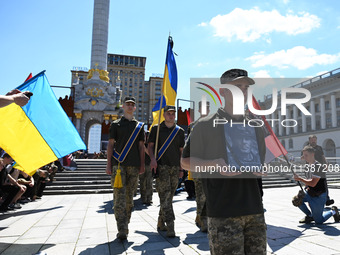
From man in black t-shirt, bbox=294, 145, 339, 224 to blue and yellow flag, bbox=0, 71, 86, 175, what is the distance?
4.80 m

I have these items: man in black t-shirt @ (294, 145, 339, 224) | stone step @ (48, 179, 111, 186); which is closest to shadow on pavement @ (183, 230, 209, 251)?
man in black t-shirt @ (294, 145, 339, 224)

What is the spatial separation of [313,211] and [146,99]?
120 metres

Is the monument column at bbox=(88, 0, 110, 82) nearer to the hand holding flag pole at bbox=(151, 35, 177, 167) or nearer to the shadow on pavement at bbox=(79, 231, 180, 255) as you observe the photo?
the hand holding flag pole at bbox=(151, 35, 177, 167)

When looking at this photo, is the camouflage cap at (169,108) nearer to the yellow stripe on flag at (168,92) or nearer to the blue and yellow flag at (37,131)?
the yellow stripe on flag at (168,92)

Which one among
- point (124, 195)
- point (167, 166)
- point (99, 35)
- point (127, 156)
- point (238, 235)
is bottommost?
point (124, 195)

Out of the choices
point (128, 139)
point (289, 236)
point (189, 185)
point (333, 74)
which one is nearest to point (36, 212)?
point (128, 139)

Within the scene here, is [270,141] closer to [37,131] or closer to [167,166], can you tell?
[167,166]

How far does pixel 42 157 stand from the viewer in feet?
16.7

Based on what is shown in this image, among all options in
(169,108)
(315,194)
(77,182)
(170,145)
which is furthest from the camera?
(77,182)

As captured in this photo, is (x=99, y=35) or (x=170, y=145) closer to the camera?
(x=170, y=145)

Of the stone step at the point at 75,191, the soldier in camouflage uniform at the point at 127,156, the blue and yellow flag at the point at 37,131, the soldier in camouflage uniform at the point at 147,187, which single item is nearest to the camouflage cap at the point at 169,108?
the soldier in camouflage uniform at the point at 127,156

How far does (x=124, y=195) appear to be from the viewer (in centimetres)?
426

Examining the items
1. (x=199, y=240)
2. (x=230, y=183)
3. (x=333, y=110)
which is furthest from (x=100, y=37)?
(x=333, y=110)

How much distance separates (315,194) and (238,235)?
4270 millimetres
